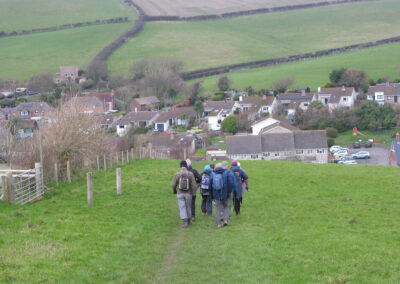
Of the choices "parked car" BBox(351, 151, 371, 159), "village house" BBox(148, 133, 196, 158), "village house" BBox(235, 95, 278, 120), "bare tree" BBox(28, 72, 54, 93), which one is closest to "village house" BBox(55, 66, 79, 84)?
"bare tree" BBox(28, 72, 54, 93)

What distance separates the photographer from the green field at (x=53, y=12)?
172 meters

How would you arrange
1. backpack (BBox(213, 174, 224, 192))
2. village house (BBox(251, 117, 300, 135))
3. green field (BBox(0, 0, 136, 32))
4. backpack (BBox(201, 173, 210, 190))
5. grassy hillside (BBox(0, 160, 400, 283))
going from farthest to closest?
green field (BBox(0, 0, 136, 32)), village house (BBox(251, 117, 300, 135)), backpack (BBox(201, 173, 210, 190)), backpack (BBox(213, 174, 224, 192)), grassy hillside (BBox(0, 160, 400, 283))

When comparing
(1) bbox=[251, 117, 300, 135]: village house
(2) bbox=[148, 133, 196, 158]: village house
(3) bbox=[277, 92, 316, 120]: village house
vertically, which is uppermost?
(3) bbox=[277, 92, 316, 120]: village house

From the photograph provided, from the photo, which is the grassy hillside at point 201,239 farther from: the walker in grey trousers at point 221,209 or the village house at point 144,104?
the village house at point 144,104

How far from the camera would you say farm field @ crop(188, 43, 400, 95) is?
110 m

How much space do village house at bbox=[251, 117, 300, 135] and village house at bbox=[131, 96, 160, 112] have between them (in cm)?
3105

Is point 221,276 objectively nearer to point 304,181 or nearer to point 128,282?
point 128,282

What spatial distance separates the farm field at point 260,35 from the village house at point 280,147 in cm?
7645

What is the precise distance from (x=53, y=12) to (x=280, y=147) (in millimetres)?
145040

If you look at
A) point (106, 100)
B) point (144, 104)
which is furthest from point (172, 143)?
point (106, 100)

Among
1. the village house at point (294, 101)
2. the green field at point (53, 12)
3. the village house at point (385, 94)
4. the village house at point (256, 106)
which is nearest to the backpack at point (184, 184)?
the village house at point (256, 106)

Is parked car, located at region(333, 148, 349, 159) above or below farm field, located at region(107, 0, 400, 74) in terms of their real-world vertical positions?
below

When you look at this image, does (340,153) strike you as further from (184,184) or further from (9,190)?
(9,190)

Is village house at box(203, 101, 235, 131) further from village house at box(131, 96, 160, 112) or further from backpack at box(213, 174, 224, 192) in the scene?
backpack at box(213, 174, 224, 192)
